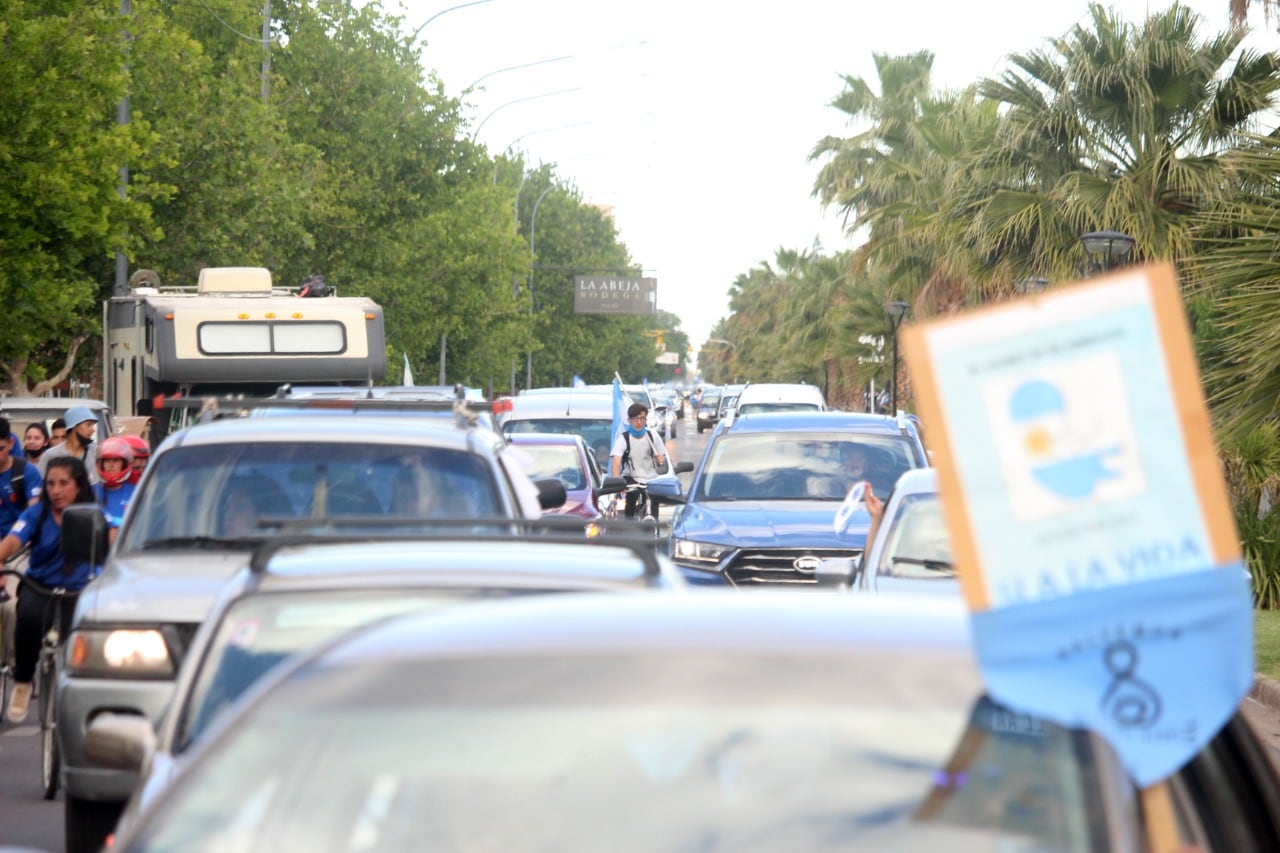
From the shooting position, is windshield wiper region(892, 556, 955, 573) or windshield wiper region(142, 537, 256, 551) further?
windshield wiper region(892, 556, 955, 573)

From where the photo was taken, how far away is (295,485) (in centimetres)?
820

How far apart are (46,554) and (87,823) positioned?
134 inches

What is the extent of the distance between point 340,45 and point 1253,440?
26.4 metres

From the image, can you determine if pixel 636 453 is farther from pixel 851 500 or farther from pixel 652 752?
pixel 652 752

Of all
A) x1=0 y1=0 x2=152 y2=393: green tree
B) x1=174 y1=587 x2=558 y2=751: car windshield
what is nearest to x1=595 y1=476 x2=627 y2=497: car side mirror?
x1=174 y1=587 x2=558 y2=751: car windshield

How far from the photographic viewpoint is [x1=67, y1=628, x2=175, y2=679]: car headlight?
6.99 meters

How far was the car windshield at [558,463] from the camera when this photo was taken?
1843 cm

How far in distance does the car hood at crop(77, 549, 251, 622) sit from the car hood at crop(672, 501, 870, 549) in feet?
18.6

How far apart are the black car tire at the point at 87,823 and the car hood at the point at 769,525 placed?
21.8ft

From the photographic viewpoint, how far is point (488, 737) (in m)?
2.90

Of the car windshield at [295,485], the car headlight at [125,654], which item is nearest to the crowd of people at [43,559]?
the car windshield at [295,485]

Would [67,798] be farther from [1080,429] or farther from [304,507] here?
[1080,429]

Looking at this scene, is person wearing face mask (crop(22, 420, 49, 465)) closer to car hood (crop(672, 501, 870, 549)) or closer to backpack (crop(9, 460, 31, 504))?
backpack (crop(9, 460, 31, 504))

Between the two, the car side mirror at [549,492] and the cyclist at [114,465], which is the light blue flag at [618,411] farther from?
the car side mirror at [549,492]
